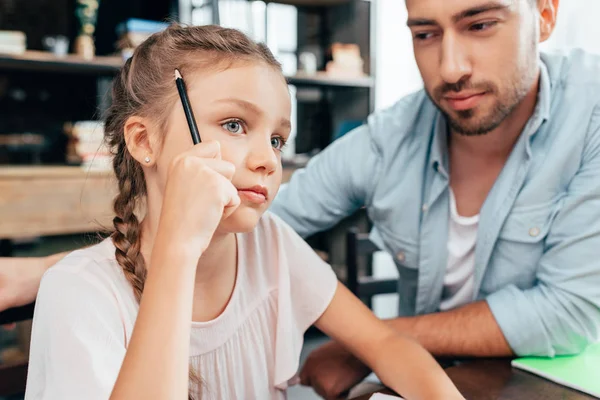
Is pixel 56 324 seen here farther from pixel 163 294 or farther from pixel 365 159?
pixel 365 159

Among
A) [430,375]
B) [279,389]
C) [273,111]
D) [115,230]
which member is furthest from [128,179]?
[430,375]

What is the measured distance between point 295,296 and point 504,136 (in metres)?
0.72

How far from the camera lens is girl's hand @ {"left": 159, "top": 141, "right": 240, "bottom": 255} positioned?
691 millimetres

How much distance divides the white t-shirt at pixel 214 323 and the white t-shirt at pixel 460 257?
456 millimetres

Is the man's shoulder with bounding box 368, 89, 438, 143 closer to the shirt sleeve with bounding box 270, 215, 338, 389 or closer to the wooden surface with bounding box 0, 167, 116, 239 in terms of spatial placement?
the shirt sleeve with bounding box 270, 215, 338, 389

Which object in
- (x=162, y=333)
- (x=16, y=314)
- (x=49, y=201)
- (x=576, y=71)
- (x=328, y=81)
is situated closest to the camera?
(x=162, y=333)

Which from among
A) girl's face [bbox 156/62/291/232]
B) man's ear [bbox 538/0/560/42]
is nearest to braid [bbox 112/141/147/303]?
girl's face [bbox 156/62/291/232]

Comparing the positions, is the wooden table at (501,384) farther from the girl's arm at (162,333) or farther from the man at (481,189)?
the girl's arm at (162,333)

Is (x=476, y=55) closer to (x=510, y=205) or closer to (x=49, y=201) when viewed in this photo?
(x=510, y=205)

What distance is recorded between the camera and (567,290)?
116cm

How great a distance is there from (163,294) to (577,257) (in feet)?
2.99

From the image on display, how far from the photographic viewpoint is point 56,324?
2.40 feet

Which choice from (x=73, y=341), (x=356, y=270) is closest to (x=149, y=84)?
(x=73, y=341)

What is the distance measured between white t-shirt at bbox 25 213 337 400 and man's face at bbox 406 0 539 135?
51 cm
